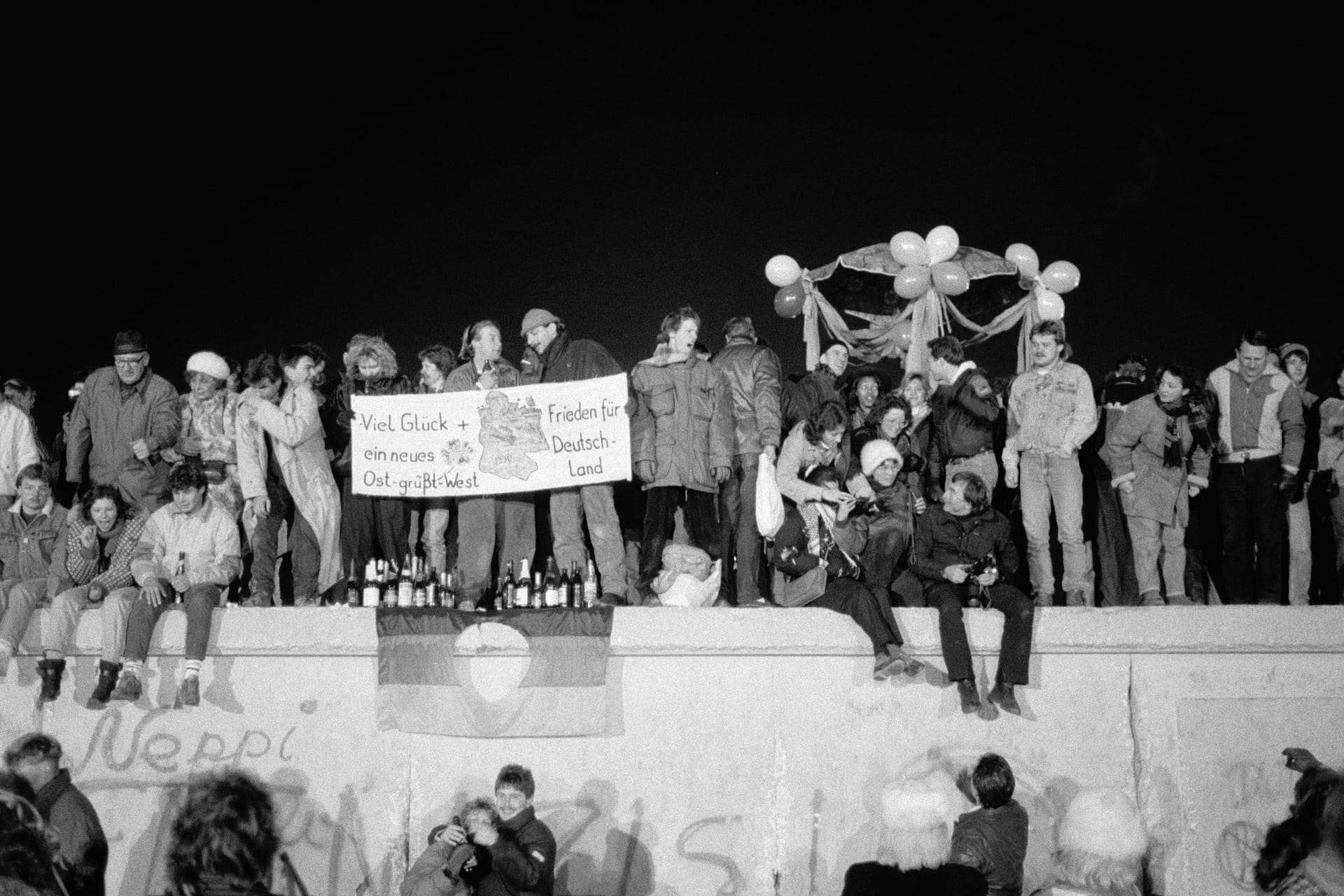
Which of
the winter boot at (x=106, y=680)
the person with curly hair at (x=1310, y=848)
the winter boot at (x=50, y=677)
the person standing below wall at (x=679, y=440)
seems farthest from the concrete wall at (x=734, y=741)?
the person with curly hair at (x=1310, y=848)

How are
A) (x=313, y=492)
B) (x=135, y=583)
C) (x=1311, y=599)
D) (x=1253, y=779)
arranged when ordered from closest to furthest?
(x=1253, y=779) → (x=135, y=583) → (x=313, y=492) → (x=1311, y=599)

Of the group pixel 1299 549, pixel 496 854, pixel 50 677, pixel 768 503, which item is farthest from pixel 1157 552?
pixel 50 677

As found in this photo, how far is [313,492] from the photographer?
1055 cm

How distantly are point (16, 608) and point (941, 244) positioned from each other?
11561 millimetres

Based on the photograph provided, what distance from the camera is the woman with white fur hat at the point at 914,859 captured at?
19.2ft

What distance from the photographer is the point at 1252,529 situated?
34.9 feet

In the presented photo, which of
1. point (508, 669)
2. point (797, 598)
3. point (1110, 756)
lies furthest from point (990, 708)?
point (508, 669)

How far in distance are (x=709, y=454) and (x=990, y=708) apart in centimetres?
273

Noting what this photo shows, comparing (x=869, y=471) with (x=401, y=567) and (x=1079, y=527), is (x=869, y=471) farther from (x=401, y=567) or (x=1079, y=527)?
(x=401, y=567)

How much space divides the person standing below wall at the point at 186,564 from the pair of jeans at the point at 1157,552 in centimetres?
648

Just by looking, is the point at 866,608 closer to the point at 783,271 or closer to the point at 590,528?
the point at 590,528

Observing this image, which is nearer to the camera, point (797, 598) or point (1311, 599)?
point (797, 598)

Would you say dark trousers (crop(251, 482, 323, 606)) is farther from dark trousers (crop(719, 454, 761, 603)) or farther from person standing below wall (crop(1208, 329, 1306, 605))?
person standing below wall (crop(1208, 329, 1306, 605))

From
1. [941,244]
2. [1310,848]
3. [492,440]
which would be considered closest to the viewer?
[1310,848]
